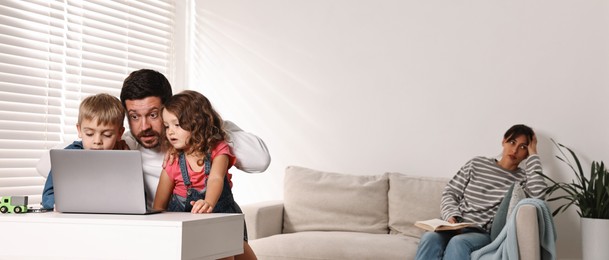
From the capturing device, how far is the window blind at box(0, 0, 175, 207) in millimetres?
4191

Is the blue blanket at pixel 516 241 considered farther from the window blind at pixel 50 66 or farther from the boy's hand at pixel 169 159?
the window blind at pixel 50 66

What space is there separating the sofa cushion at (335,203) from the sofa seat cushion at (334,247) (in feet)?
1.05

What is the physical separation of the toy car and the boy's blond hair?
0.48 m

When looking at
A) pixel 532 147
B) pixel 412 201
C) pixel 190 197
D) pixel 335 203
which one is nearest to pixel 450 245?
pixel 412 201

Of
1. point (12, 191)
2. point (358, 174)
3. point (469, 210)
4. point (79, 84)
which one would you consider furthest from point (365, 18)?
point (12, 191)

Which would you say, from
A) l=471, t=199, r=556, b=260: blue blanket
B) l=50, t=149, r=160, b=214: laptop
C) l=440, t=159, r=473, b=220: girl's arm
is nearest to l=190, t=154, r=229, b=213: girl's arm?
l=50, t=149, r=160, b=214: laptop

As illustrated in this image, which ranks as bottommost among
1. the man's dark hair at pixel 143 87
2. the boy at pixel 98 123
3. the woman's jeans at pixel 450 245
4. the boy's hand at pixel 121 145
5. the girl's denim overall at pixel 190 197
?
the woman's jeans at pixel 450 245

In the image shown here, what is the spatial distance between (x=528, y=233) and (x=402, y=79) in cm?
167

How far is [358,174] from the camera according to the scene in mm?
5160

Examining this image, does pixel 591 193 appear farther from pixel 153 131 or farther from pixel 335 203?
pixel 153 131

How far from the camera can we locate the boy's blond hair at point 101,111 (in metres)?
2.62

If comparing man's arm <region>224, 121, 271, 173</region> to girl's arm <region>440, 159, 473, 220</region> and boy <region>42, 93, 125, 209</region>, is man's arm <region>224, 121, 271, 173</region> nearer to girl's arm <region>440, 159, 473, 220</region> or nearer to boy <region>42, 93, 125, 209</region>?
boy <region>42, 93, 125, 209</region>

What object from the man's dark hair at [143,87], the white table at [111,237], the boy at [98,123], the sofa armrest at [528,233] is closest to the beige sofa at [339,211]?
the sofa armrest at [528,233]

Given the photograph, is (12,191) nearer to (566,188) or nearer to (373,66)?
(373,66)
